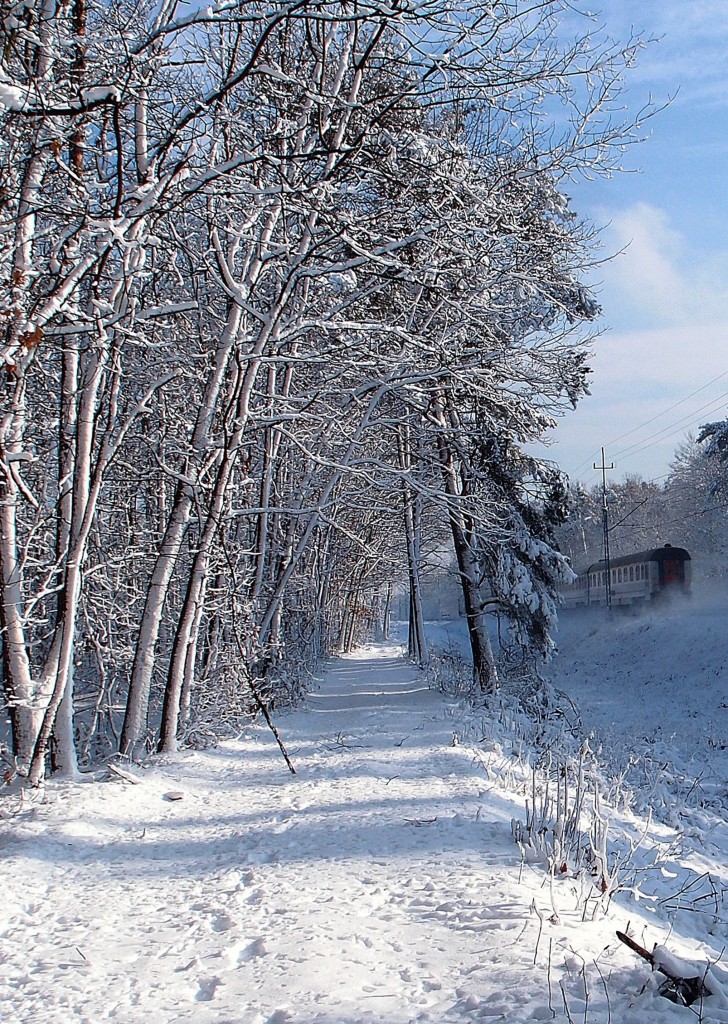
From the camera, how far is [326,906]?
3.93m

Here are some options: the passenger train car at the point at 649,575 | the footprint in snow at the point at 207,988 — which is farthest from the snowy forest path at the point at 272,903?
the passenger train car at the point at 649,575

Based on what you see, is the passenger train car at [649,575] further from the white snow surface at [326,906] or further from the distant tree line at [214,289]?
the white snow surface at [326,906]

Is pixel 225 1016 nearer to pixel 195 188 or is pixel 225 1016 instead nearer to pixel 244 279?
pixel 195 188

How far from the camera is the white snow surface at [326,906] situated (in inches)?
115

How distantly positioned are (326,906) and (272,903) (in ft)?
1.00

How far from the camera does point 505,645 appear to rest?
1811cm

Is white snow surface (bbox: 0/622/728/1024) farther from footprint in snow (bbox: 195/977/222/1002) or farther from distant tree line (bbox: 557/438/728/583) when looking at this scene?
distant tree line (bbox: 557/438/728/583)

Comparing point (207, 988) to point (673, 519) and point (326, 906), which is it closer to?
point (326, 906)

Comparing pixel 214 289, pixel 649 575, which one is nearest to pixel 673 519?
pixel 649 575

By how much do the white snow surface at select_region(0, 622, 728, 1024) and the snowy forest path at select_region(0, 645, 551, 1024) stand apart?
0.01 meters

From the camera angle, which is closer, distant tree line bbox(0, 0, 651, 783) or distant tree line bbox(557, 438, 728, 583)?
distant tree line bbox(0, 0, 651, 783)

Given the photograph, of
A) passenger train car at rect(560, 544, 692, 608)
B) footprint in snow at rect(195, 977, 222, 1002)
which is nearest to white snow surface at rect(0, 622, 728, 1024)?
footprint in snow at rect(195, 977, 222, 1002)

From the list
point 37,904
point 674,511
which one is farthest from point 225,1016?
point 674,511

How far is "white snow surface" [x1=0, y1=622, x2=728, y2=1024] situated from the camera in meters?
2.92
